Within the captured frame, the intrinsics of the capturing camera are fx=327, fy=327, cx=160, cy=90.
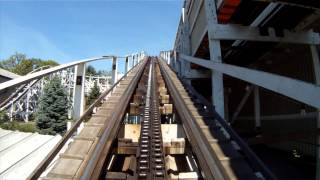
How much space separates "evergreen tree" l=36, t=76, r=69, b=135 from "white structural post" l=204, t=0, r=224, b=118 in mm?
21813

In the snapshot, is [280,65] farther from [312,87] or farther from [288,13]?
[312,87]

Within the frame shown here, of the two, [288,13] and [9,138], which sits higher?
[288,13]

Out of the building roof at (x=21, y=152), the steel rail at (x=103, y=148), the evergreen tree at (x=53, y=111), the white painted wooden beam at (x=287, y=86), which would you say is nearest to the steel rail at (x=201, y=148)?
the white painted wooden beam at (x=287, y=86)

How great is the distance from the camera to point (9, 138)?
8.36 metres

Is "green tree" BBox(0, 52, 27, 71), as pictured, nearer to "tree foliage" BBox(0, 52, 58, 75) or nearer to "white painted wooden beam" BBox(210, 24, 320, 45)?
"tree foliage" BBox(0, 52, 58, 75)

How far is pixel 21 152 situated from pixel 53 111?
22.5 meters

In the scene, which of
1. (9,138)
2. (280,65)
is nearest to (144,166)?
(9,138)

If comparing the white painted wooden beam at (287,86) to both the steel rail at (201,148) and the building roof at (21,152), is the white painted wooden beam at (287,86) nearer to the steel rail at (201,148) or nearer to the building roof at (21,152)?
the steel rail at (201,148)

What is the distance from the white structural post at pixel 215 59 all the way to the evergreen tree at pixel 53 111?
21813mm

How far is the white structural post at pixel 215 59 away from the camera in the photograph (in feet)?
24.5

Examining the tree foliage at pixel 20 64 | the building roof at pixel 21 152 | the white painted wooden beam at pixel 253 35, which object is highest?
the tree foliage at pixel 20 64

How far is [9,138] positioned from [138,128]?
11.9 feet

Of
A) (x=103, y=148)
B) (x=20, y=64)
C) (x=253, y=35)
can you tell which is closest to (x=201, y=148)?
(x=103, y=148)

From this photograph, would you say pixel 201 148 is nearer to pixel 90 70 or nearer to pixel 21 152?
pixel 21 152
